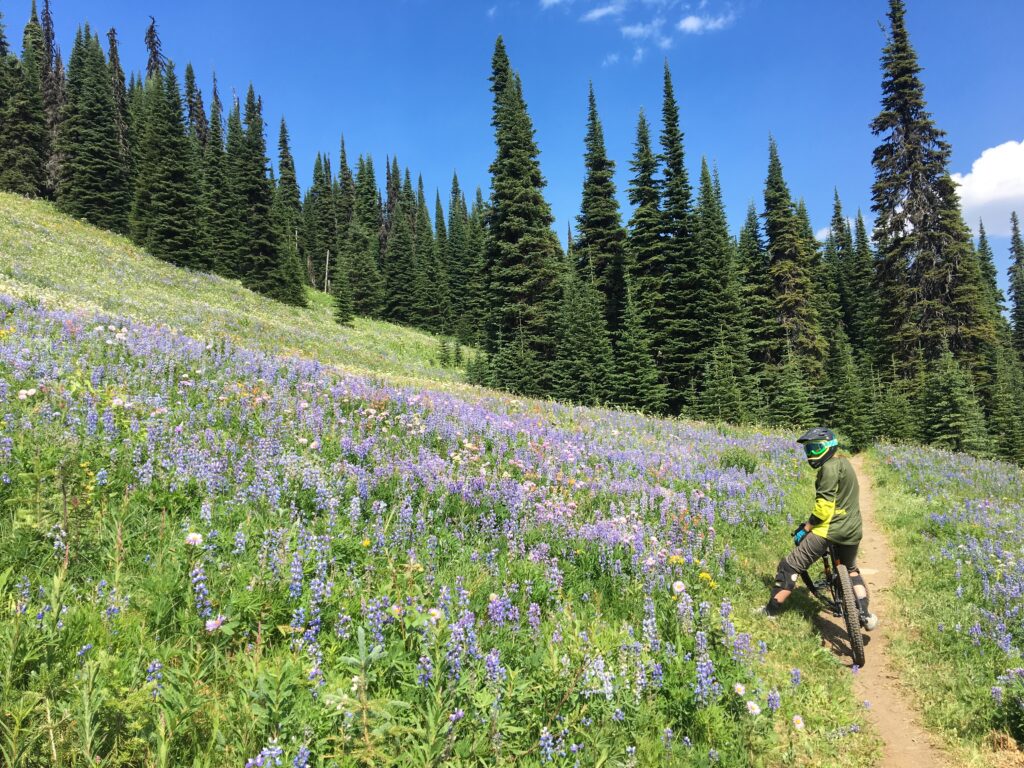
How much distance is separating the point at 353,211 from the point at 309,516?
83364 mm

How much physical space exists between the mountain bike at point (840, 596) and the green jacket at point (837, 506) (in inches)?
8.3

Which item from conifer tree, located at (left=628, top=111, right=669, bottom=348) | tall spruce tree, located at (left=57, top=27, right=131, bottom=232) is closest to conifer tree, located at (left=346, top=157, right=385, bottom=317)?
tall spruce tree, located at (left=57, top=27, right=131, bottom=232)

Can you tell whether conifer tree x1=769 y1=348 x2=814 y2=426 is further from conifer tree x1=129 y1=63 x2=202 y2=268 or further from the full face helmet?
conifer tree x1=129 y1=63 x2=202 y2=268

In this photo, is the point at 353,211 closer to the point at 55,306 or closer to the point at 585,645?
the point at 55,306

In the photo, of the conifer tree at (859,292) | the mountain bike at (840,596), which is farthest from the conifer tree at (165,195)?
the conifer tree at (859,292)

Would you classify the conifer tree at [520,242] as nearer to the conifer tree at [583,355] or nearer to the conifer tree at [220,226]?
the conifer tree at [583,355]

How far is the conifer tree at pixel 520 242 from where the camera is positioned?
30.2 m

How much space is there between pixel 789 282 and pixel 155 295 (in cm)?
4019

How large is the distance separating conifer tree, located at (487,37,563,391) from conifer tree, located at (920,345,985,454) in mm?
19949

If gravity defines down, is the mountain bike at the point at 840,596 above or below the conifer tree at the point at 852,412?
below

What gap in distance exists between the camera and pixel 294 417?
7.78m

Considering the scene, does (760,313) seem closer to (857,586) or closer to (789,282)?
(789,282)

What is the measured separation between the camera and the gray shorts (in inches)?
248

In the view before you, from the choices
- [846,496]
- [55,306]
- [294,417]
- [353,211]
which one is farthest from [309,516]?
[353,211]
